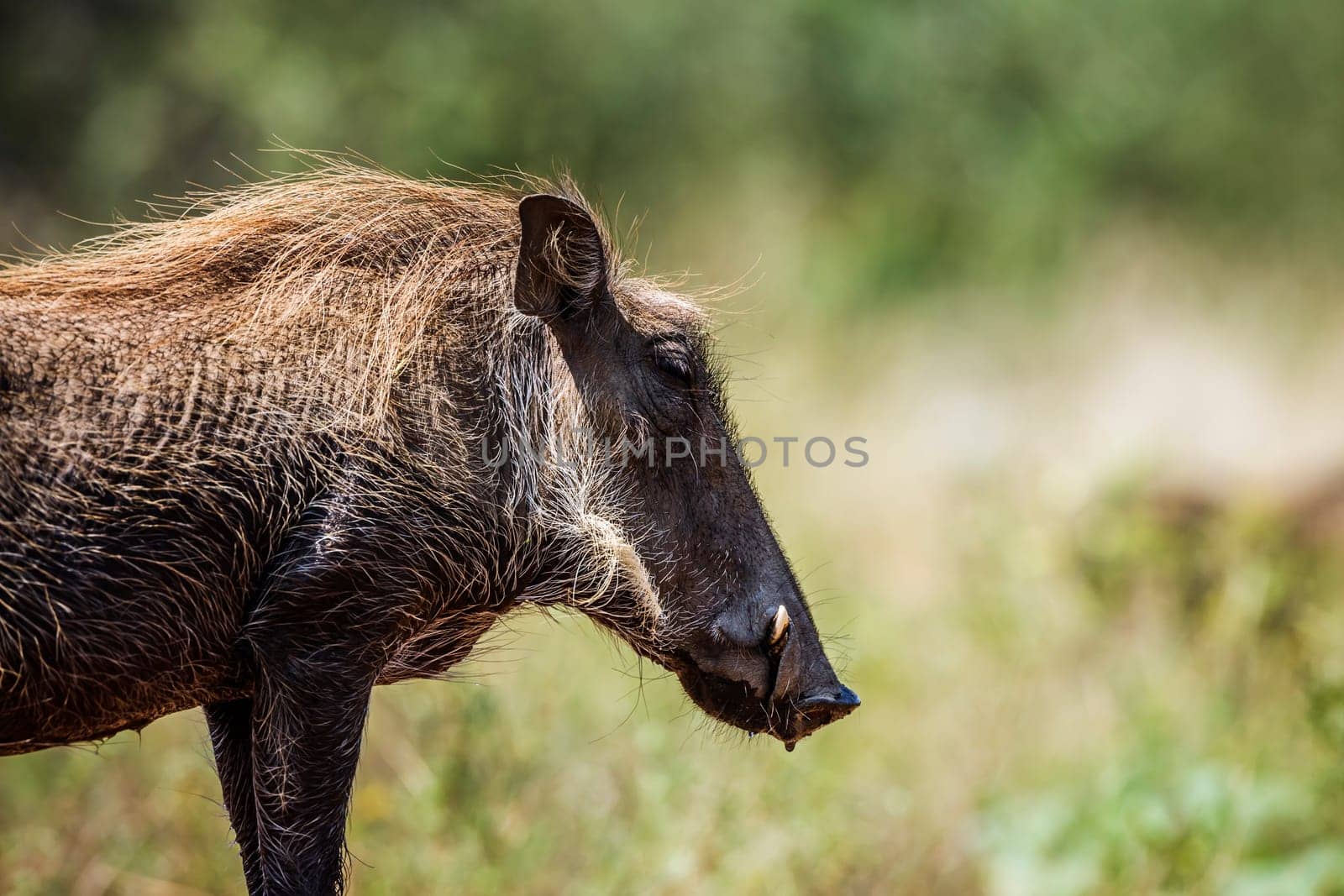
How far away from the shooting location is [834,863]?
4.19 meters

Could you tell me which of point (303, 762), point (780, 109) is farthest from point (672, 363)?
point (780, 109)

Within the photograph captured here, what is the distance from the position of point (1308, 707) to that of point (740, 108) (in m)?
8.69

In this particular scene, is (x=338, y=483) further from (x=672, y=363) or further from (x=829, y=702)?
(x=829, y=702)

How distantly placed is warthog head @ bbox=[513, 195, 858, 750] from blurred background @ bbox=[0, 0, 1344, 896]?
0.39 meters

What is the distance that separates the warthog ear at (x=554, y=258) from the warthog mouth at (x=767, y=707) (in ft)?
2.60

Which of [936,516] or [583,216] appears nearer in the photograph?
[583,216]

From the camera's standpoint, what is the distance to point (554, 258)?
2.53 m

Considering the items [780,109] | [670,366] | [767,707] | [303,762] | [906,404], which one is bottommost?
[303,762]

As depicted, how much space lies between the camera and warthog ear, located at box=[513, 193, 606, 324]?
251cm

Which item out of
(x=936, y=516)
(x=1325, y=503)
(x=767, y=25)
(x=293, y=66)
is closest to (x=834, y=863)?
(x=1325, y=503)

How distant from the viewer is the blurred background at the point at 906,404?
14.0 ft

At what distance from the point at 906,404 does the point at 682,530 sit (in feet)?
23.0

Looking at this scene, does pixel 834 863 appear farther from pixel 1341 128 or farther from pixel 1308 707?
pixel 1341 128

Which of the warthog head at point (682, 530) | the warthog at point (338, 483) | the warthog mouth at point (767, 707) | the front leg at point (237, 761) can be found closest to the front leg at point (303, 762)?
the warthog at point (338, 483)
